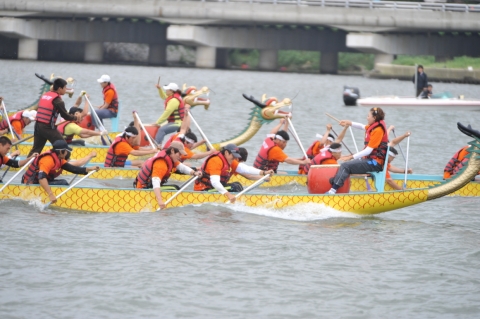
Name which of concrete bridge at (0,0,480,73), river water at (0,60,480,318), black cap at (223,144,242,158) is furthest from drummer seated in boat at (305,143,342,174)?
concrete bridge at (0,0,480,73)

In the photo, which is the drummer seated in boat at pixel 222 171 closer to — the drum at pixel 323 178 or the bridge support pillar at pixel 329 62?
the drum at pixel 323 178

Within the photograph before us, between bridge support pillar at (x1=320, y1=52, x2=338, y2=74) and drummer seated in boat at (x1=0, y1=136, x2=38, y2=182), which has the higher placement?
bridge support pillar at (x1=320, y1=52, x2=338, y2=74)

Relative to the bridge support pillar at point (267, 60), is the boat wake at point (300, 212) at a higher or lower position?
lower

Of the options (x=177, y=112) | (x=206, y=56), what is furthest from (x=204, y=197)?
(x=206, y=56)

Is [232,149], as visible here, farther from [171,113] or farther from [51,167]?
[171,113]

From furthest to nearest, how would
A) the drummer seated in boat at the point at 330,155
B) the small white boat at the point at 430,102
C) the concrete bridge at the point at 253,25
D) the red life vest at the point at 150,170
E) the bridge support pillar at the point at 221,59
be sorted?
the bridge support pillar at the point at 221,59 → the concrete bridge at the point at 253,25 → the small white boat at the point at 430,102 → the drummer seated in boat at the point at 330,155 → the red life vest at the point at 150,170

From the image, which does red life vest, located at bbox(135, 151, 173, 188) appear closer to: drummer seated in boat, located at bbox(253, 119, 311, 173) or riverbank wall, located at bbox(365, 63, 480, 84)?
drummer seated in boat, located at bbox(253, 119, 311, 173)

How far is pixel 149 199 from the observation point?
1433 centimetres

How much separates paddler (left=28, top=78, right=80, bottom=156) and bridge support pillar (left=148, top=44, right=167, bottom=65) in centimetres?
4853

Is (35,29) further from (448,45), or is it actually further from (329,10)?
(448,45)

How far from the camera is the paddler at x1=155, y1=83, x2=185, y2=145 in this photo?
2028 centimetres

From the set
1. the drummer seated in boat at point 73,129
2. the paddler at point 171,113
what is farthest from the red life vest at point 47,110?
the paddler at point 171,113

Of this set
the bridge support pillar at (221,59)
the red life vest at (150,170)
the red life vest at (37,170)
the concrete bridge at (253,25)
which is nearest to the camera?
→ the red life vest at (37,170)

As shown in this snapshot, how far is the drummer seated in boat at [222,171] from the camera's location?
14266 mm
